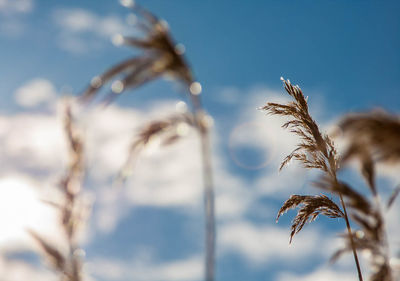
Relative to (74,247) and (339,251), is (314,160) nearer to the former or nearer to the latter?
(339,251)

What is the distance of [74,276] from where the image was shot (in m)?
4.18

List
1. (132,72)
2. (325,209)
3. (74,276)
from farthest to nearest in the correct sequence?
(325,209), (132,72), (74,276)

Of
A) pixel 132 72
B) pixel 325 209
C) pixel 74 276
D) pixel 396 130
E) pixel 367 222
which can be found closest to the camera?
pixel 396 130

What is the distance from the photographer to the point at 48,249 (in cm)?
431

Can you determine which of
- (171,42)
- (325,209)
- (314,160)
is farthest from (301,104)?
(171,42)

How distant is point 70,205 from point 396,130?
3.11 meters

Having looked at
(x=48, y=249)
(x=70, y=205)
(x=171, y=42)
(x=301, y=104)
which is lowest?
(x=48, y=249)

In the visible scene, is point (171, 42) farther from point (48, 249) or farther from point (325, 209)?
point (325, 209)

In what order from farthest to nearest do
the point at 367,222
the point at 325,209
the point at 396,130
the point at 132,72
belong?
the point at 367,222 < the point at 325,209 < the point at 132,72 < the point at 396,130

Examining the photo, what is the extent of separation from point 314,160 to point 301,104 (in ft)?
3.33

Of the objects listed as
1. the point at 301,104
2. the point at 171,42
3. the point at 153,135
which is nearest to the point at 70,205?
the point at 153,135

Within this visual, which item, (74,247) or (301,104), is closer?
(74,247)

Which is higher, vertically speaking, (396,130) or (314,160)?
(314,160)

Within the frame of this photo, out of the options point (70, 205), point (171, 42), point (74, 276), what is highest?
point (171, 42)
